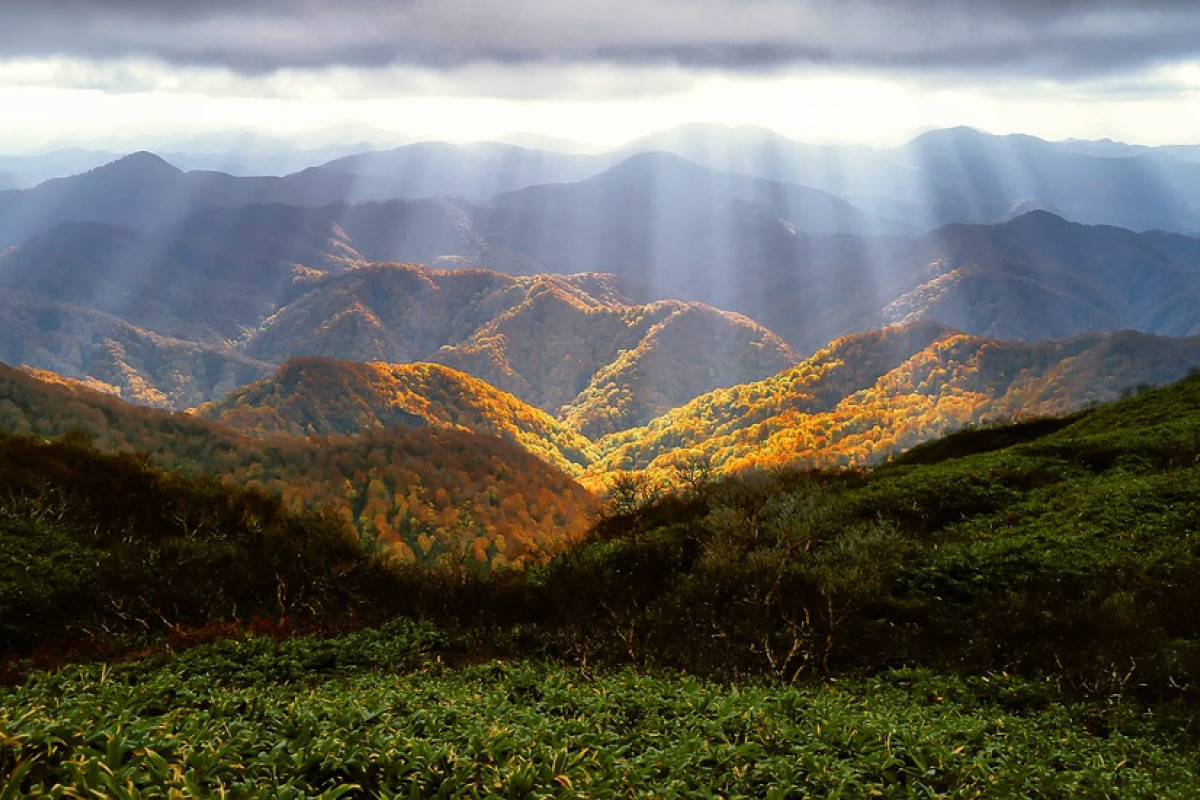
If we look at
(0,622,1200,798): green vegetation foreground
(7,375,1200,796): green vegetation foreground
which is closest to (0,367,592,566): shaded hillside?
(7,375,1200,796): green vegetation foreground

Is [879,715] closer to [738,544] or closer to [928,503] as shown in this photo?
[738,544]

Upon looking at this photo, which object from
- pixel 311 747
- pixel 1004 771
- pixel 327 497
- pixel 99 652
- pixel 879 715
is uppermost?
pixel 311 747

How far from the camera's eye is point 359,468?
89.6m

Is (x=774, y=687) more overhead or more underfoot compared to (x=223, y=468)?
more overhead

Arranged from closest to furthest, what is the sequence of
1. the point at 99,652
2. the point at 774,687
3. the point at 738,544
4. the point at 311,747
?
the point at 311,747
the point at 774,687
the point at 99,652
the point at 738,544

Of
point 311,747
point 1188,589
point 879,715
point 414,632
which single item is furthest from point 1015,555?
point 311,747

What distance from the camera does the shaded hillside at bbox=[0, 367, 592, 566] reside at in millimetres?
80750

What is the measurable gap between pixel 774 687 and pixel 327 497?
238 ft

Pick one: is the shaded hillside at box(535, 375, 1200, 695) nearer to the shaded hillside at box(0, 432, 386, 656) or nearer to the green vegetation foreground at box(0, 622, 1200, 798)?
the green vegetation foreground at box(0, 622, 1200, 798)

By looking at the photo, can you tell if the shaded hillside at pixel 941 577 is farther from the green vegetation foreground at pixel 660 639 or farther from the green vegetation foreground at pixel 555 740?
the green vegetation foreground at pixel 555 740

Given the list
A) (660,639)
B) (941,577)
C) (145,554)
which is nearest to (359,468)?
(145,554)

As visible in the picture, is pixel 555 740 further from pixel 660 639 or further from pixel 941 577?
pixel 941 577

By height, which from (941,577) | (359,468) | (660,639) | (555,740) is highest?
(555,740)

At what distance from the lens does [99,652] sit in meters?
17.9
